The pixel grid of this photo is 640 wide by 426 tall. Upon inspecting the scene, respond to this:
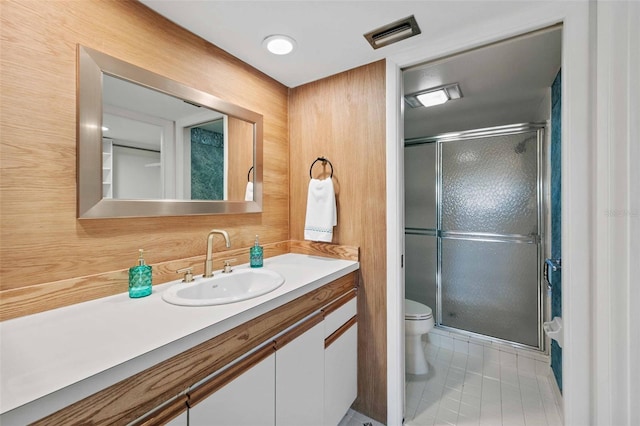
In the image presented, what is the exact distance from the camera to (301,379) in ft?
3.87

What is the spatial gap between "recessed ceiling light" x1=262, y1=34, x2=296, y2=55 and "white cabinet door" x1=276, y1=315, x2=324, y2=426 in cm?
136

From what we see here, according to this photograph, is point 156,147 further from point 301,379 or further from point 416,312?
point 416,312

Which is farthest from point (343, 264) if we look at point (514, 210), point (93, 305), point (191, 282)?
point (514, 210)

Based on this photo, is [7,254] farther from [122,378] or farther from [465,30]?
[465,30]

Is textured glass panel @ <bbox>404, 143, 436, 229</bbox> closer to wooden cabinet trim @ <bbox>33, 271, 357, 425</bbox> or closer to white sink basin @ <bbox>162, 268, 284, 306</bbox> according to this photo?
white sink basin @ <bbox>162, 268, 284, 306</bbox>

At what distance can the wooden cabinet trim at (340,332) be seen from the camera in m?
1.36

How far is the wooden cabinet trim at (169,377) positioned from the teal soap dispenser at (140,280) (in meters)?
0.43

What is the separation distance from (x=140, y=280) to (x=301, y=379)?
773 mm

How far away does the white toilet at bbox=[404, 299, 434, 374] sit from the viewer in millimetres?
2020

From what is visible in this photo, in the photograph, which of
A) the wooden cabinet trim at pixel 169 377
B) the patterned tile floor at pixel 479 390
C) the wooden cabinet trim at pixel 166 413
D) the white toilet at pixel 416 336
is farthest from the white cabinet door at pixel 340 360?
the wooden cabinet trim at pixel 166 413

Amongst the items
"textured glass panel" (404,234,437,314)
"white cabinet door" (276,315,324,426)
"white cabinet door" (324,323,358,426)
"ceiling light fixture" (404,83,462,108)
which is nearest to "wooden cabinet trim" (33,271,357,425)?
"white cabinet door" (276,315,324,426)

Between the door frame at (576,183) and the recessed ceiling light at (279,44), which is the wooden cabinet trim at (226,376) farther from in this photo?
the recessed ceiling light at (279,44)

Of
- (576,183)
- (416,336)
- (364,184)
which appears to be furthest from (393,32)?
(416,336)

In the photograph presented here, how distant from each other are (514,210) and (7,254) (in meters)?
3.02
